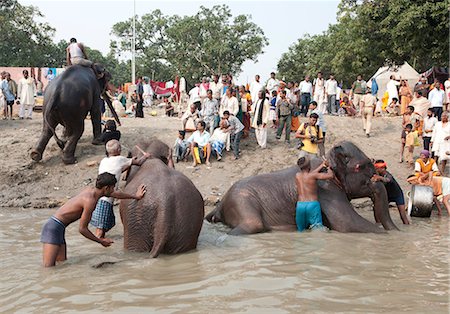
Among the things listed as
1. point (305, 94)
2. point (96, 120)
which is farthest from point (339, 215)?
point (305, 94)

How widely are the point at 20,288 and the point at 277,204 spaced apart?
392cm

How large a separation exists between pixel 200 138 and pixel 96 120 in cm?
260

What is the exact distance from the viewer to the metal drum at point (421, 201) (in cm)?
980

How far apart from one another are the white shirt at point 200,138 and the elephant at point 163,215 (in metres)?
6.74

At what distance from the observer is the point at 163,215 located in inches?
229

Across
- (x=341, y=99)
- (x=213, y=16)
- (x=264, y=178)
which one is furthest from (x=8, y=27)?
(x=264, y=178)

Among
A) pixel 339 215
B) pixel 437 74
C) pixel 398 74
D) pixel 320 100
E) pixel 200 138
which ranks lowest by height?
pixel 339 215

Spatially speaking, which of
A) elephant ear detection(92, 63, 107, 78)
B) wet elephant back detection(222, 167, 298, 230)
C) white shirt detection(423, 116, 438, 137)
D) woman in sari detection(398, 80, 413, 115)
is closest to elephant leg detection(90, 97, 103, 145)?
elephant ear detection(92, 63, 107, 78)

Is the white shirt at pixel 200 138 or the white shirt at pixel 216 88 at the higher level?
the white shirt at pixel 216 88

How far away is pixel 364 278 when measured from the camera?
522cm

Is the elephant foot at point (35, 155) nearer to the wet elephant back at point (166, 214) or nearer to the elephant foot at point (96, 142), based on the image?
the elephant foot at point (96, 142)

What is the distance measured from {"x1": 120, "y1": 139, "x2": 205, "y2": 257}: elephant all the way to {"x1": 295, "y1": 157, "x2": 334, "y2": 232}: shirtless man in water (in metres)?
1.85

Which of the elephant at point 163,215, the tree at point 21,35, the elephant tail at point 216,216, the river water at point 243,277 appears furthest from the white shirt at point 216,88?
the tree at point 21,35

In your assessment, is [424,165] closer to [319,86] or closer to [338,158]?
[338,158]
